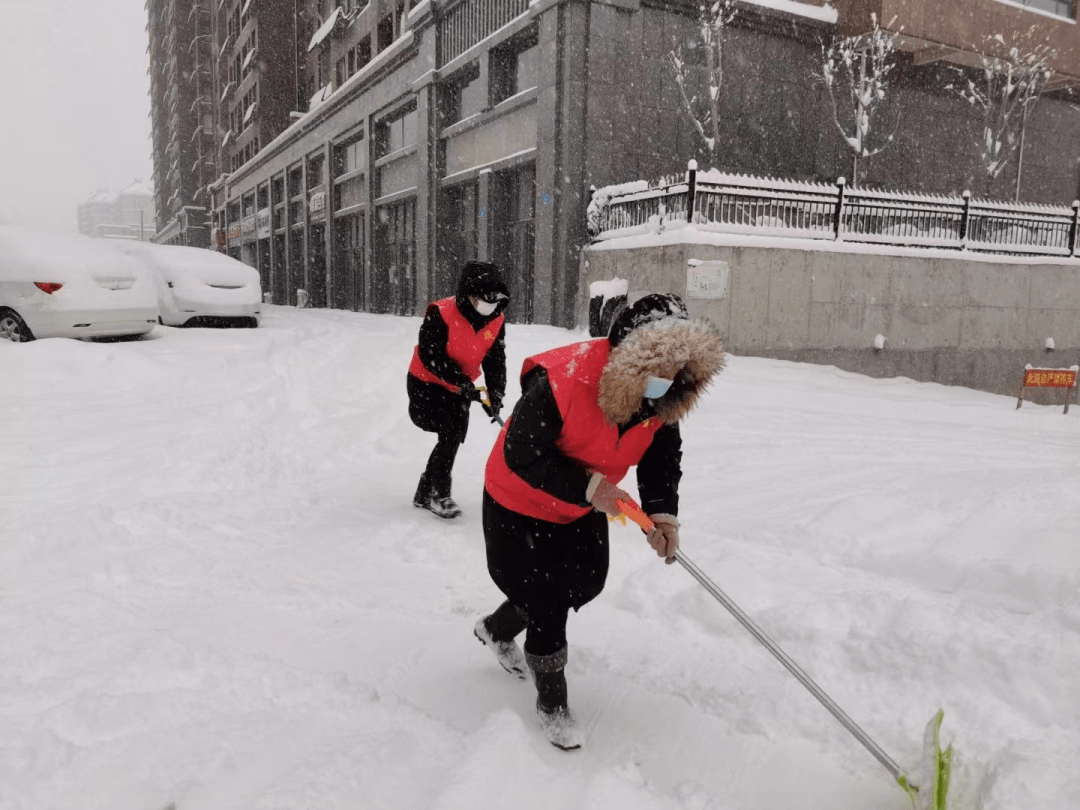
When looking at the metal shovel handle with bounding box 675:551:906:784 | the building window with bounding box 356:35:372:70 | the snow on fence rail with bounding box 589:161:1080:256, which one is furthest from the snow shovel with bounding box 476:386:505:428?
the building window with bounding box 356:35:372:70

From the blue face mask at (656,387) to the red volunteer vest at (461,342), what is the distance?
2423 millimetres

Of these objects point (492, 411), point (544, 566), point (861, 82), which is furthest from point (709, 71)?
point (544, 566)

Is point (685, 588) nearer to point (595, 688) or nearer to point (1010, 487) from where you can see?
point (595, 688)

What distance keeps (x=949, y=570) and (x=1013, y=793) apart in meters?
1.44

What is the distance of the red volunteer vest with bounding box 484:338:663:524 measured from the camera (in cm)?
227

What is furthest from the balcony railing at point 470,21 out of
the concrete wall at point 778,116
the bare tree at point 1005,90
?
the bare tree at point 1005,90

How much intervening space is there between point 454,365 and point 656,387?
99.1 inches

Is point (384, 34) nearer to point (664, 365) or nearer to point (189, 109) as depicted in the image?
point (664, 365)

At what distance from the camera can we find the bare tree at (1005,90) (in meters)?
16.5

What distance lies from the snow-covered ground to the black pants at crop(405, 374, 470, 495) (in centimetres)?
30

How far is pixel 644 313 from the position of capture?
2.18 m

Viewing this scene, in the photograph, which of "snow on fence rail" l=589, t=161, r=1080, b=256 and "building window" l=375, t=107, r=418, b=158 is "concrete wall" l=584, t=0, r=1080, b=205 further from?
"building window" l=375, t=107, r=418, b=158

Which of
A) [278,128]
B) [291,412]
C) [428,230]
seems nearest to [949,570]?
[291,412]

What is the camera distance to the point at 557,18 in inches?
517
